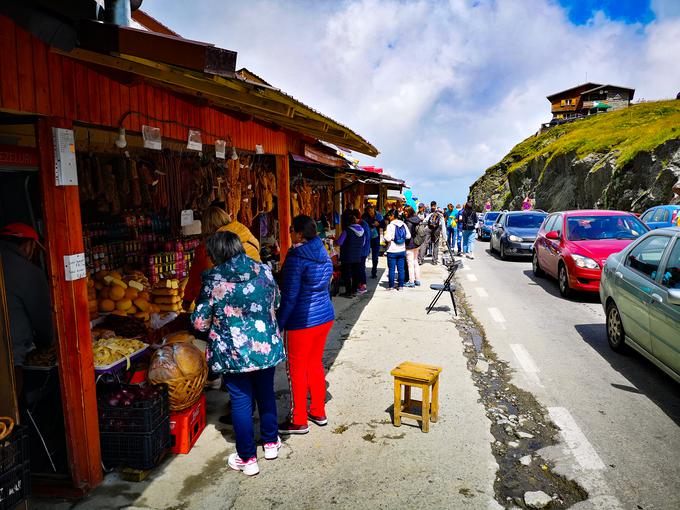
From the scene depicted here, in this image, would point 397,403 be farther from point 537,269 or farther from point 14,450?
point 537,269

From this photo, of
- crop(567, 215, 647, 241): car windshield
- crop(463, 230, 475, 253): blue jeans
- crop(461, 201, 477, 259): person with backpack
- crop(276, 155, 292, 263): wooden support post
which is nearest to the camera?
crop(276, 155, 292, 263): wooden support post

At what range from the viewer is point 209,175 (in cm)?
703

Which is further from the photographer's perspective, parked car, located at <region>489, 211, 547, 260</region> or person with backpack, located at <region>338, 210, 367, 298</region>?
parked car, located at <region>489, 211, 547, 260</region>

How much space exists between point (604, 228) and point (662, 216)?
6.39 meters

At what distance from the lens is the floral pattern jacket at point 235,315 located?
141 inches

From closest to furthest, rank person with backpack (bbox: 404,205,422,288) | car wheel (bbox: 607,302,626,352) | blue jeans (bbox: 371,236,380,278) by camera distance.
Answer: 1. car wheel (bbox: 607,302,626,352)
2. person with backpack (bbox: 404,205,422,288)
3. blue jeans (bbox: 371,236,380,278)

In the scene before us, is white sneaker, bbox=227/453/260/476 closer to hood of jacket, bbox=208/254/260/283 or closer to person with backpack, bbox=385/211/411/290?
hood of jacket, bbox=208/254/260/283

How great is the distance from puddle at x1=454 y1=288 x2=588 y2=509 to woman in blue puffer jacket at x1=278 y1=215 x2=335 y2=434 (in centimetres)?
173

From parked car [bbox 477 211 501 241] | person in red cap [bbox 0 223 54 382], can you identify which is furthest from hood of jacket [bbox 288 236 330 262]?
parked car [bbox 477 211 501 241]

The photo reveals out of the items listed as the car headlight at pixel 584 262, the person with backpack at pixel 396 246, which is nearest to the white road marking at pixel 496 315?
the car headlight at pixel 584 262

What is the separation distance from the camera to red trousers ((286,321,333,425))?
4.34 m

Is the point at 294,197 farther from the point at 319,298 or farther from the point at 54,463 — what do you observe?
the point at 54,463

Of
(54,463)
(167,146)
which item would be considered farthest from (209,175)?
(54,463)

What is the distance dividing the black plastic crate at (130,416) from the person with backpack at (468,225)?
1334cm
